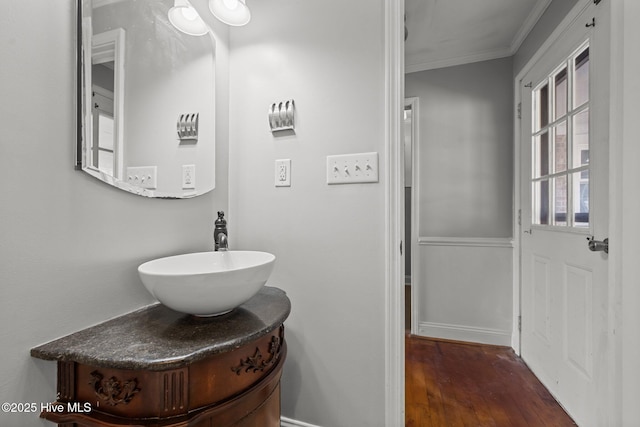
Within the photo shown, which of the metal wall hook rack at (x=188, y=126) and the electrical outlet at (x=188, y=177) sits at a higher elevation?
the metal wall hook rack at (x=188, y=126)

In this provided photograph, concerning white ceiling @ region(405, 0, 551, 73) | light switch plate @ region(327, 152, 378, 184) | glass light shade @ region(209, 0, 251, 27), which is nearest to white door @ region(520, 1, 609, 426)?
white ceiling @ region(405, 0, 551, 73)

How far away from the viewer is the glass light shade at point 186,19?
→ 1062 mm

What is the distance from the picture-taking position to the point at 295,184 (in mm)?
1222

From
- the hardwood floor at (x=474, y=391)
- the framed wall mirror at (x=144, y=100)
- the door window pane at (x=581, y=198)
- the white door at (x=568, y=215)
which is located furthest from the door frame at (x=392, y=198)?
the door window pane at (x=581, y=198)

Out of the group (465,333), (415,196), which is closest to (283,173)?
(415,196)

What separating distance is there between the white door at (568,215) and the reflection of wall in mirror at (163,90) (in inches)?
67.8

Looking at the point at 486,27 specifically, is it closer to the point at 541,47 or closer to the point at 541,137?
the point at 541,47

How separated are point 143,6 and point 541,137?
2.26m

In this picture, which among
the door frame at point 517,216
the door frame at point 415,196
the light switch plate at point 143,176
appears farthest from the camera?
the door frame at point 415,196

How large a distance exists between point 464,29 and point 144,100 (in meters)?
2.17

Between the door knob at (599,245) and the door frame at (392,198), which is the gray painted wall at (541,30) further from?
the door knob at (599,245)

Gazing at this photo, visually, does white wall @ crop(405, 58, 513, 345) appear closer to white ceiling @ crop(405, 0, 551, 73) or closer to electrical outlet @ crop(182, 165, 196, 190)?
white ceiling @ crop(405, 0, 551, 73)

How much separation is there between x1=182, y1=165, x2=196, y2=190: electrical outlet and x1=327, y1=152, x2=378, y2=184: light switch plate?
574mm

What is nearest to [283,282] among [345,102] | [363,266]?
[363,266]
